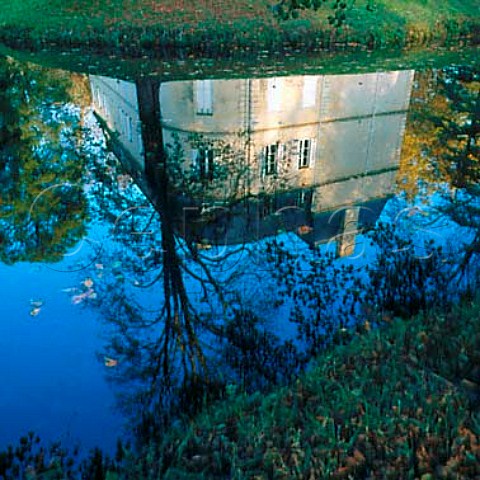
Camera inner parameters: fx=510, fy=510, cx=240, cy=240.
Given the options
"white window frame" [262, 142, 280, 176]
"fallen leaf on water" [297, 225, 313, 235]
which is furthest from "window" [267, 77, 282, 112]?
"fallen leaf on water" [297, 225, 313, 235]

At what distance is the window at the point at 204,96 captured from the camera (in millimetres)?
18609

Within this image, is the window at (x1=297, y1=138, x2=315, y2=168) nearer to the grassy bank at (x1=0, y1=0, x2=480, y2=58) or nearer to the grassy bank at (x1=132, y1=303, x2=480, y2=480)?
the grassy bank at (x1=132, y1=303, x2=480, y2=480)

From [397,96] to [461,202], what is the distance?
1079cm

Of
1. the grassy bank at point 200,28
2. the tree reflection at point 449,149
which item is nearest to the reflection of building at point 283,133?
the tree reflection at point 449,149

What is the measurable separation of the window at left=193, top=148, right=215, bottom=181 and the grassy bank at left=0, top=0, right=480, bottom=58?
1372 cm

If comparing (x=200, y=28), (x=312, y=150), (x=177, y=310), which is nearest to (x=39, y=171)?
(x=177, y=310)

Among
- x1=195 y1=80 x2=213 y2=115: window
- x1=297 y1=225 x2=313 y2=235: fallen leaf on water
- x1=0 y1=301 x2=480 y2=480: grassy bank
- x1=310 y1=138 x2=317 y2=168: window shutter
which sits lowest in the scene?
x1=310 y1=138 x2=317 y2=168: window shutter

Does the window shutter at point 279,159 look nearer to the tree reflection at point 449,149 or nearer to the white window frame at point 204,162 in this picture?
the white window frame at point 204,162

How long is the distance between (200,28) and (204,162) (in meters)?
16.5

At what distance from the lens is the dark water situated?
6758mm

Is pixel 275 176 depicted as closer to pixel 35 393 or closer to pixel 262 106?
pixel 262 106

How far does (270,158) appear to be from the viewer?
14578mm

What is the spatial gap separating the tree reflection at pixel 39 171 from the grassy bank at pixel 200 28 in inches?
276

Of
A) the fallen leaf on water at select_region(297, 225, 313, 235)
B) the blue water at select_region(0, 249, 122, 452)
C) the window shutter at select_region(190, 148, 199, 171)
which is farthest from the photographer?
the window shutter at select_region(190, 148, 199, 171)
